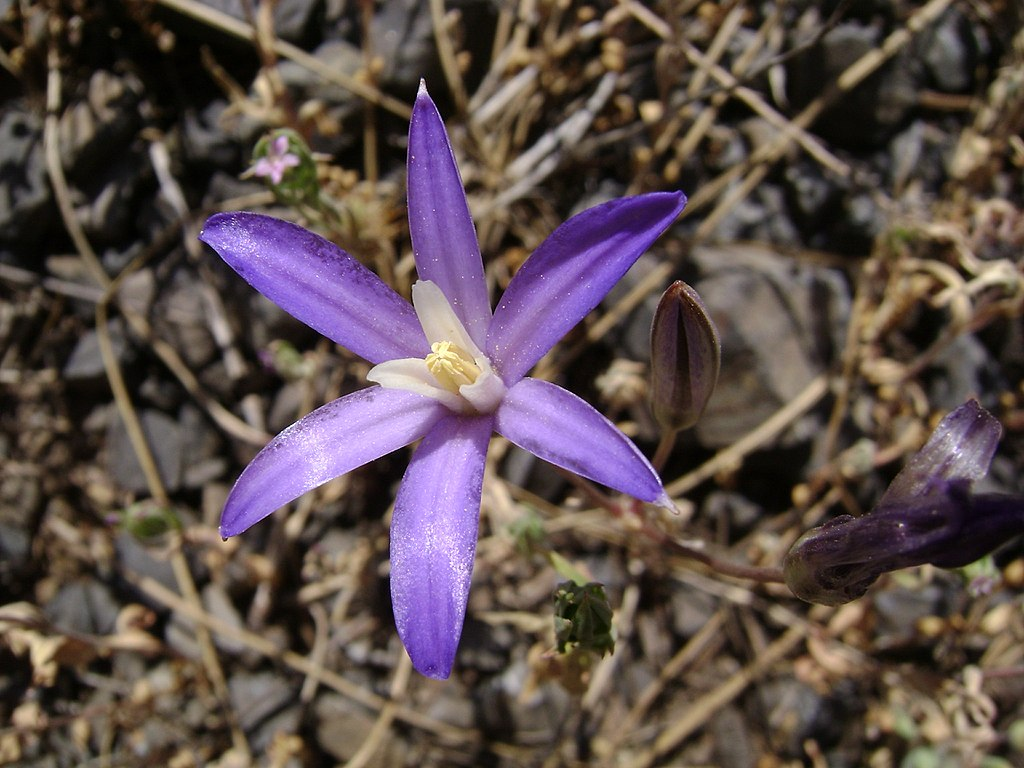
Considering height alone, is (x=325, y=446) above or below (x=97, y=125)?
below

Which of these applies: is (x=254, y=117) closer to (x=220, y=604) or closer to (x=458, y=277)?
(x=458, y=277)

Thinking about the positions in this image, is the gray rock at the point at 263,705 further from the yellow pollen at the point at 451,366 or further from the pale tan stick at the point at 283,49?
the pale tan stick at the point at 283,49

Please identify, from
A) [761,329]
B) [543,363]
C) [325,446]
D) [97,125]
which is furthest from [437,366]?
[97,125]

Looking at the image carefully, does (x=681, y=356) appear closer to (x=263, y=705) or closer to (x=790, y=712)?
(x=790, y=712)

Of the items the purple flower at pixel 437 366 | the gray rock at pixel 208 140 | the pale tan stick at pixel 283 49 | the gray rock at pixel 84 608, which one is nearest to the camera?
the purple flower at pixel 437 366

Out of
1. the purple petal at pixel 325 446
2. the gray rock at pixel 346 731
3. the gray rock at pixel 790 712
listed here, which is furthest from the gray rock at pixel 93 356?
the gray rock at pixel 790 712

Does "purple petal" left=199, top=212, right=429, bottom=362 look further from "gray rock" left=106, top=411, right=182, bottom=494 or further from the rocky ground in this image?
"gray rock" left=106, top=411, right=182, bottom=494
